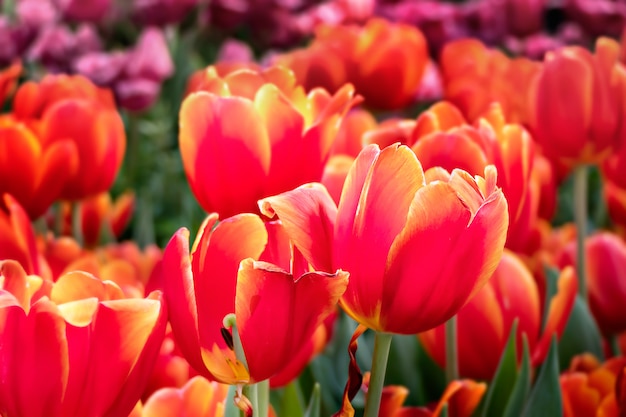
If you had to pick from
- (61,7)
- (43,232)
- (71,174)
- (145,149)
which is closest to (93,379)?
(71,174)

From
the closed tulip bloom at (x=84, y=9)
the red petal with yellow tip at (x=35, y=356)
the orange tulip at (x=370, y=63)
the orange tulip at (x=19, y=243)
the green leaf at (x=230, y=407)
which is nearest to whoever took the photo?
the red petal with yellow tip at (x=35, y=356)

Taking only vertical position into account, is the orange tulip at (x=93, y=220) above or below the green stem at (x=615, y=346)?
below

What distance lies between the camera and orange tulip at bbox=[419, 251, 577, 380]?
64cm

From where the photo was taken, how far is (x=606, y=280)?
831 mm

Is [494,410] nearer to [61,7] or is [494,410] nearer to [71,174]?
[71,174]

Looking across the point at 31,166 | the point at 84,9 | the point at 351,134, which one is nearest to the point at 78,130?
the point at 31,166

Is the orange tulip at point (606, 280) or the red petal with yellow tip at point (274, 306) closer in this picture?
the red petal with yellow tip at point (274, 306)

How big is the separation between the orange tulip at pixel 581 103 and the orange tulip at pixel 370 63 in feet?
1.14

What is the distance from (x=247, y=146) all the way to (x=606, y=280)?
1.40 feet

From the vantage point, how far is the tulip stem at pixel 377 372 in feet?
1.42

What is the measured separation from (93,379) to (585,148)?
50cm

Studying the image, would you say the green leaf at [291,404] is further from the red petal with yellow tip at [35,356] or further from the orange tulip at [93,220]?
the orange tulip at [93,220]

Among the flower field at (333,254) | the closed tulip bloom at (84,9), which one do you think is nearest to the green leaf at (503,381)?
the flower field at (333,254)

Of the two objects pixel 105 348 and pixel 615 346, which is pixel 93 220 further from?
pixel 105 348
